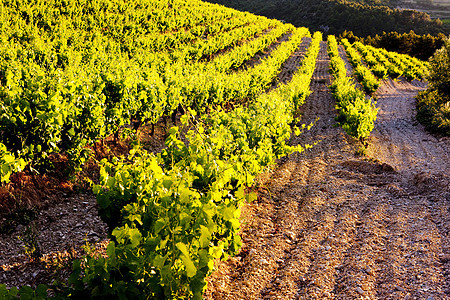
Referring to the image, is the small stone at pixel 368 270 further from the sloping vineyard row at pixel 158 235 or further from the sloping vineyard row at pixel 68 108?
the sloping vineyard row at pixel 68 108

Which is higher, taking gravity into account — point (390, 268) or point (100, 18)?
point (100, 18)

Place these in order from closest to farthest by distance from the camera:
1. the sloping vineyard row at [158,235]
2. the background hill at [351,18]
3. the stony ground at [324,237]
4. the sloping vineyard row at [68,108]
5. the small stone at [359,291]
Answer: the sloping vineyard row at [158,235] < the small stone at [359,291] < the stony ground at [324,237] < the sloping vineyard row at [68,108] < the background hill at [351,18]

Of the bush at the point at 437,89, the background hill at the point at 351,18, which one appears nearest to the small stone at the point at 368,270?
the bush at the point at 437,89

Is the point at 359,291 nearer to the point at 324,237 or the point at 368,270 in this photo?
the point at 368,270

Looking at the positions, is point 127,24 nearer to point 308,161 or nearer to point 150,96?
point 150,96

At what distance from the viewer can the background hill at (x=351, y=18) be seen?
219 feet

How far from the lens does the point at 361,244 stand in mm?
5219

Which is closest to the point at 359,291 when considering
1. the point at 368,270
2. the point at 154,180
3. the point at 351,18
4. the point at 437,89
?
the point at 368,270

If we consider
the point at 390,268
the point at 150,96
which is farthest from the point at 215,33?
the point at 390,268

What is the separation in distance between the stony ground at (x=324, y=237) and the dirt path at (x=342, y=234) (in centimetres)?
2

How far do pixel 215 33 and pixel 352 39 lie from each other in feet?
104

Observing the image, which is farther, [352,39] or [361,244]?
[352,39]

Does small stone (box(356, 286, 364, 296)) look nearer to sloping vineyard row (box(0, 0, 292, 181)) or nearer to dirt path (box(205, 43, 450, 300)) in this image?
dirt path (box(205, 43, 450, 300))

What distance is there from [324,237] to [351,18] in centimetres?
7728
